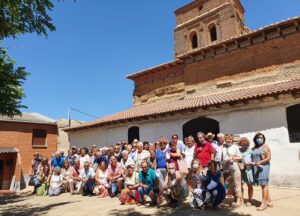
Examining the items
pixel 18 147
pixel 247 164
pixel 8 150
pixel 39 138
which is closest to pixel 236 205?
pixel 247 164

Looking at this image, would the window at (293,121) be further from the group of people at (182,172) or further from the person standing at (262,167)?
the person standing at (262,167)

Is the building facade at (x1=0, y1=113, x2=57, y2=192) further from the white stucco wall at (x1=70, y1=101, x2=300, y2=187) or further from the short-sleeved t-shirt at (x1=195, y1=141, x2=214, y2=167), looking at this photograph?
the short-sleeved t-shirt at (x1=195, y1=141, x2=214, y2=167)

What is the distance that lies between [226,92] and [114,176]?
29.4 ft

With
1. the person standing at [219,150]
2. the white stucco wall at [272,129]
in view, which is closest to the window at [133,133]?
the white stucco wall at [272,129]

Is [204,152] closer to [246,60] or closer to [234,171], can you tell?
[234,171]

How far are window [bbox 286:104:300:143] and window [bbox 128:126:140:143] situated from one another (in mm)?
7771

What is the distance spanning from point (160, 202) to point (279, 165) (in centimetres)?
525

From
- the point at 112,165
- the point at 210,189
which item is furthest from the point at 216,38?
the point at 210,189

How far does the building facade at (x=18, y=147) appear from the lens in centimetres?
2273

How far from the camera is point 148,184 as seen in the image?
701cm

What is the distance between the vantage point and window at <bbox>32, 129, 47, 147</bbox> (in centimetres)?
2495

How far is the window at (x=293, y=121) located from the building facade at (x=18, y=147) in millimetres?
21691

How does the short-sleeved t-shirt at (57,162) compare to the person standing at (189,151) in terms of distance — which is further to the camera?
the short-sleeved t-shirt at (57,162)

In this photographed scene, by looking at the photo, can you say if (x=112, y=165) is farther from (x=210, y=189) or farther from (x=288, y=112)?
(x=288, y=112)
